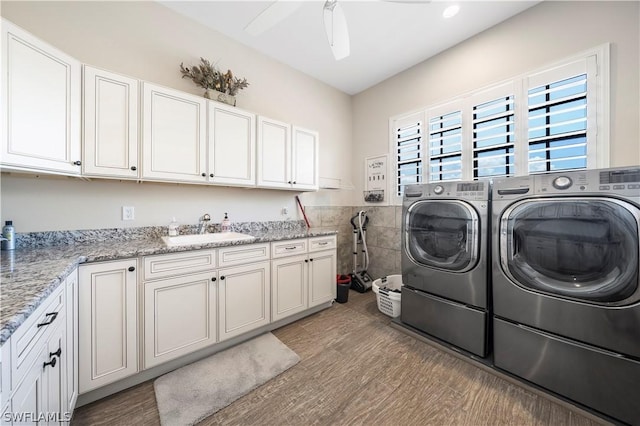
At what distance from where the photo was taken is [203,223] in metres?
2.38

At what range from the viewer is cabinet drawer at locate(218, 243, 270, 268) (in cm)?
194

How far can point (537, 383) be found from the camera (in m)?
1.58

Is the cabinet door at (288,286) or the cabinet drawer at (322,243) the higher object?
the cabinet drawer at (322,243)

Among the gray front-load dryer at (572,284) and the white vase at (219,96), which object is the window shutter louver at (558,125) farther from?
the white vase at (219,96)

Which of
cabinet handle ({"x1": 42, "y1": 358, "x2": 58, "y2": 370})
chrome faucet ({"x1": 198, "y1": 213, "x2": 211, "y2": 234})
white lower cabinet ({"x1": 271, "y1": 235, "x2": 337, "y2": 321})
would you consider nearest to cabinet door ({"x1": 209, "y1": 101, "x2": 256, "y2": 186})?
chrome faucet ({"x1": 198, "y1": 213, "x2": 211, "y2": 234})

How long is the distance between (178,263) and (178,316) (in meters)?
0.40

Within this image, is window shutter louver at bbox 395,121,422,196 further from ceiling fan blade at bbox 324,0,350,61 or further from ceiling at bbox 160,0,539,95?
ceiling fan blade at bbox 324,0,350,61

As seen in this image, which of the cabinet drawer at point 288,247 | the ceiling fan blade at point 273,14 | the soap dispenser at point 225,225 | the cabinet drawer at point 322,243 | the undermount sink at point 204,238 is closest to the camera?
the ceiling fan blade at point 273,14

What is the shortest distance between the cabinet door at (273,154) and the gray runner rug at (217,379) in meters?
1.59

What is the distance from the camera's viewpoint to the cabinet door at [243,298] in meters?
1.96

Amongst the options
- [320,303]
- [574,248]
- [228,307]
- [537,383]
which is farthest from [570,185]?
[228,307]

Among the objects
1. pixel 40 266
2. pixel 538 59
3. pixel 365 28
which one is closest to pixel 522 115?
pixel 538 59

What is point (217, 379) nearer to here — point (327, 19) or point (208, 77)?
point (208, 77)

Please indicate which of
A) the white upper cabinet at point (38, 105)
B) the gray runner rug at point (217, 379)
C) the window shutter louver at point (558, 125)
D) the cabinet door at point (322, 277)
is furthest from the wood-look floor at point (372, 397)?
the window shutter louver at point (558, 125)
